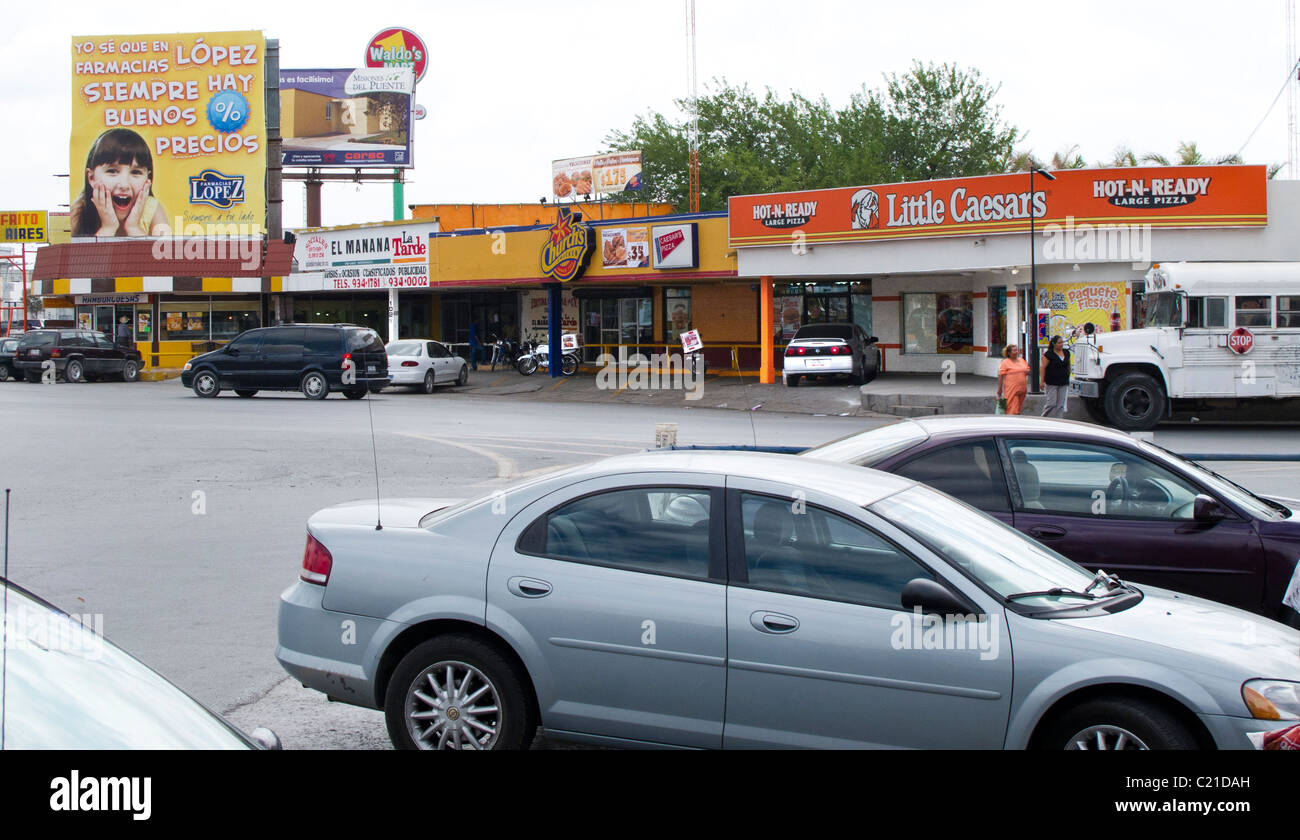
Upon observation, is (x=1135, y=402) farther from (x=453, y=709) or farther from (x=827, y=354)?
(x=453, y=709)

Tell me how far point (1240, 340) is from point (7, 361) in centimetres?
3769

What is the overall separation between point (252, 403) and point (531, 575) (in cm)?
2351

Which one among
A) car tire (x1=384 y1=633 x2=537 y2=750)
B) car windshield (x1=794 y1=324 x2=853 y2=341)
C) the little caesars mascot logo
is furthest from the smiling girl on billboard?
car tire (x1=384 y1=633 x2=537 y2=750)

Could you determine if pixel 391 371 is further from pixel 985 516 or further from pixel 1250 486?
pixel 985 516

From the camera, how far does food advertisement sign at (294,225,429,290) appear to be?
39156 mm

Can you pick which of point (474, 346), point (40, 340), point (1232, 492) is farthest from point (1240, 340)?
point (40, 340)

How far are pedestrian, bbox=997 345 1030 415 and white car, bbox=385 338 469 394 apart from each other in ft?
59.2

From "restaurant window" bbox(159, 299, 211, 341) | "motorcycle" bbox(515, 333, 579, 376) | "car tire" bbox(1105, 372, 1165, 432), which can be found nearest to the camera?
"car tire" bbox(1105, 372, 1165, 432)

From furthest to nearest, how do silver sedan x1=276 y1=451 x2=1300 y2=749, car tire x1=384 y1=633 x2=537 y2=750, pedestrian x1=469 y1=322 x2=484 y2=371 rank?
pedestrian x1=469 y1=322 x2=484 y2=371 → car tire x1=384 y1=633 x2=537 y2=750 → silver sedan x1=276 y1=451 x2=1300 y2=749

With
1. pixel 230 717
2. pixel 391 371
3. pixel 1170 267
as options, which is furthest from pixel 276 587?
pixel 391 371

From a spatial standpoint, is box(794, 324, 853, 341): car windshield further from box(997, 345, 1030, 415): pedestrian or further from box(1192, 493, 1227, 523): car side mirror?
box(1192, 493, 1227, 523): car side mirror

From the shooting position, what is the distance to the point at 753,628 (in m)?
4.60

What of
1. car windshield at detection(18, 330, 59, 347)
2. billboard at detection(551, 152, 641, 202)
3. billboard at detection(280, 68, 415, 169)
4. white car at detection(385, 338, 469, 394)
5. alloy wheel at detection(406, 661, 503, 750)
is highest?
billboard at detection(280, 68, 415, 169)

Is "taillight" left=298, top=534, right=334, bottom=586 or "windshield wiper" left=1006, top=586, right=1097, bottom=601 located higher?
"taillight" left=298, top=534, right=334, bottom=586
